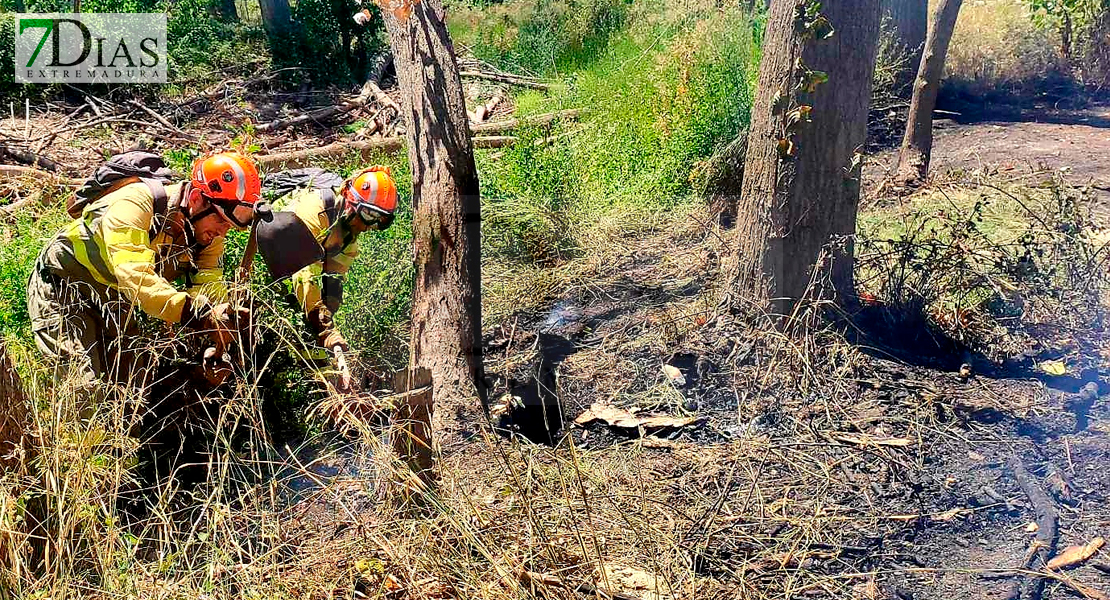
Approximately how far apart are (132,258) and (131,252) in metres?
0.03

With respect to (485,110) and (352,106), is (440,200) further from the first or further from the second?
(352,106)

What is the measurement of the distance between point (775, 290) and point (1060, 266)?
151 cm

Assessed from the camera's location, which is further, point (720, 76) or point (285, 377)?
point (720, 76)

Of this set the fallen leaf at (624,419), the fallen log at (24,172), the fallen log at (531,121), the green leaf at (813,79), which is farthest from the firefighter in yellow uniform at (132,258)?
the fallen log at (531,121)

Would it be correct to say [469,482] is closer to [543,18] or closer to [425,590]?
[425,590]

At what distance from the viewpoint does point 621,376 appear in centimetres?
475

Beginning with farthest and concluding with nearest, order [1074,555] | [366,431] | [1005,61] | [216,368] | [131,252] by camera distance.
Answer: [1005,61], [216,368], [131,252], [1074,555], [366,431]

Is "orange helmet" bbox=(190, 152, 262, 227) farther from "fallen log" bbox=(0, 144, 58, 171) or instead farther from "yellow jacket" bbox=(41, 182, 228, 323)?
"fallen log" bbox=(0, 144, 58, 171)

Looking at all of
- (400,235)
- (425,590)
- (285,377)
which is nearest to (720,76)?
(400,235)

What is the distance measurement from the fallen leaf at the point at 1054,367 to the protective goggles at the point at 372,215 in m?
3.36

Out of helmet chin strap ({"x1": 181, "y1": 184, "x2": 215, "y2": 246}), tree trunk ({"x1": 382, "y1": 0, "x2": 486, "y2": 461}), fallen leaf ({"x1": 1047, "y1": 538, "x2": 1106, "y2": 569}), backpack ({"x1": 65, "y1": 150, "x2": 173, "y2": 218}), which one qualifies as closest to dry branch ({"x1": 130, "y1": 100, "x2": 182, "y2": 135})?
backpack ({"x1": 65, "y1": 150, "x2": 173, "y2": 218})

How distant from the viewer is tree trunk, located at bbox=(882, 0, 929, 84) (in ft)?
34.9

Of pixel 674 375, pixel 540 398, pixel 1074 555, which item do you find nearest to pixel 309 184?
pixel 540 398

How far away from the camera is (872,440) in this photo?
3934 mm
